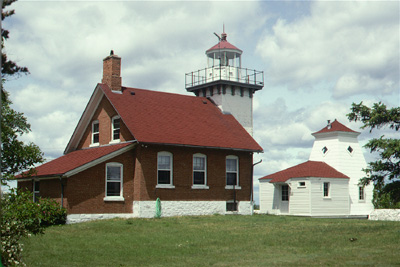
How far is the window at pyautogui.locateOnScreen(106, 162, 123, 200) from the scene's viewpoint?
30.2m

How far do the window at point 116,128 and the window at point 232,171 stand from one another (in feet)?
24.1

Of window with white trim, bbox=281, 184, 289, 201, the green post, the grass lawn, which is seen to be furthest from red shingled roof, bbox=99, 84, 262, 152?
the grass lawn

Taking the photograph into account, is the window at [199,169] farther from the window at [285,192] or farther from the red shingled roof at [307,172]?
the window at [285,192]

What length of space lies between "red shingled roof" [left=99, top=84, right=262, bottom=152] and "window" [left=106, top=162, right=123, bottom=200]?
221cm

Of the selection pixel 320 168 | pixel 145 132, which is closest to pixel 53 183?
pixel 145 132

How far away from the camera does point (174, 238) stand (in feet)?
66.5

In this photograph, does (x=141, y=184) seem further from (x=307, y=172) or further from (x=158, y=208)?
(x=307, y=172)

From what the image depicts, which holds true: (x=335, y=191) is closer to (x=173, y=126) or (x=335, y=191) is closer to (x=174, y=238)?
(x=173, y=126)

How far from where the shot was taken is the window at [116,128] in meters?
32.8

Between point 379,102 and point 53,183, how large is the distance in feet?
60.8

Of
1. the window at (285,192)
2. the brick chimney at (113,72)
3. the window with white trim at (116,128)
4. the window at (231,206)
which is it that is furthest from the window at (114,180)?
the window at (285,192)

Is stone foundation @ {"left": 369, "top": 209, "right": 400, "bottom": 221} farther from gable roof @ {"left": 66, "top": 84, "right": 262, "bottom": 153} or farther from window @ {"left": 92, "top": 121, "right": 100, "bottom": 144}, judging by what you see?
window @ {"left": 92, "top": 121, "right": 100, "bottom": 144}

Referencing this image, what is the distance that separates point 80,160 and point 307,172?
1767cm

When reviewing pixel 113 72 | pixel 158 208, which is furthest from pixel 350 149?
pixel 113 72
